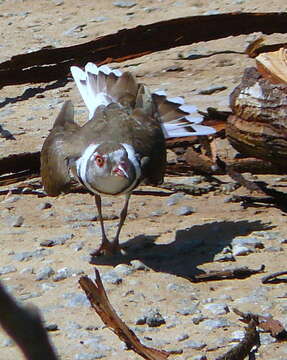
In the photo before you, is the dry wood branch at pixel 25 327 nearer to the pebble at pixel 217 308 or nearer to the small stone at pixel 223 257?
the pebble at pixel 217 308

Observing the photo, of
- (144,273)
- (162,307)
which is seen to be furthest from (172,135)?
(162,307)

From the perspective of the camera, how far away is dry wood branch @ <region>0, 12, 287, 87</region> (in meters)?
7.90

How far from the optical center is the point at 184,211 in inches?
221

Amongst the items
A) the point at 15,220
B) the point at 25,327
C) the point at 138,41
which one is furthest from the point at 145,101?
the point at 25,327

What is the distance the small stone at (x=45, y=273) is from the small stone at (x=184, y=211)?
1.31m

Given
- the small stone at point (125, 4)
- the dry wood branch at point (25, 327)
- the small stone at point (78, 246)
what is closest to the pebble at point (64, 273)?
the small stone at point (78, 246)

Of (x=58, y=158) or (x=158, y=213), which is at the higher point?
(x=58, y=158)

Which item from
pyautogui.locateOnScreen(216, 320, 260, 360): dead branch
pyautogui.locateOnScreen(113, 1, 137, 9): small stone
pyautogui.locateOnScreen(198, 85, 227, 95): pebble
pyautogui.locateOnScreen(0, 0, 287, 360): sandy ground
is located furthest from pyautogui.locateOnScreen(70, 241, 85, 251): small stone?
pyautogui.locateOnScreen(113, 1, 137, 9): small stone

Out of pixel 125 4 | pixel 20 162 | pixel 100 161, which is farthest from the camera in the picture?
pixel 125 4

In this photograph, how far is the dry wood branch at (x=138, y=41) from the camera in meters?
7.90

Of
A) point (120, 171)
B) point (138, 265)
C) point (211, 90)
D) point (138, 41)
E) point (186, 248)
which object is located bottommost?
point (211, 90)

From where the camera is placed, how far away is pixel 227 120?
5941mm

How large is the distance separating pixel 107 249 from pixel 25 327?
4417 mm

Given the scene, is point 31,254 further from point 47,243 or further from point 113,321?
point 113,321
